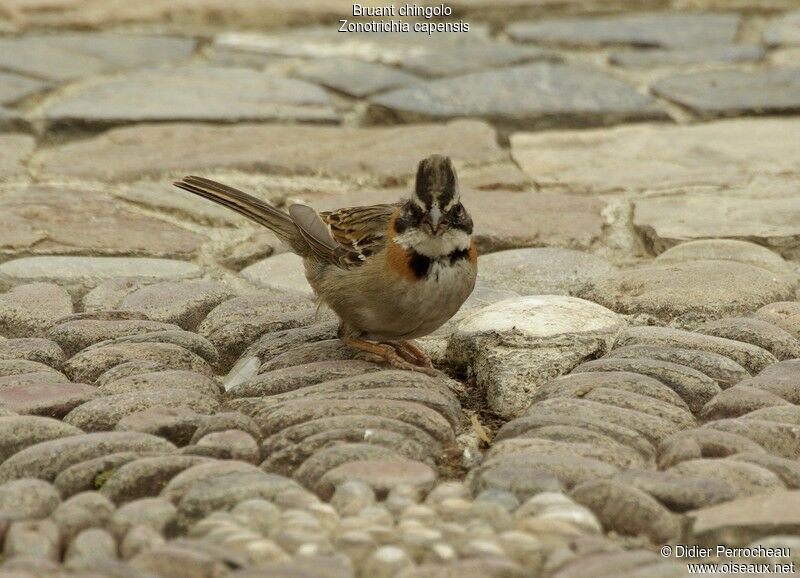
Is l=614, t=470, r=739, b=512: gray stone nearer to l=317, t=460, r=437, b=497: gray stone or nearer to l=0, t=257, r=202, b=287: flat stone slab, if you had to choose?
l=317, t=460, r=437, b=497: gray stone

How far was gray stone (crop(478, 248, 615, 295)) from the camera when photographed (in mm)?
5156

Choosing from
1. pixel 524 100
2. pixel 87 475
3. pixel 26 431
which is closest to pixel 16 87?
pixel 524 100

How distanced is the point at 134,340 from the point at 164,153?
229cm

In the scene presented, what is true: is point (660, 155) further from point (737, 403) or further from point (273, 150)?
point (737, 403)

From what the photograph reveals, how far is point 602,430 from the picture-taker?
357 centimetres

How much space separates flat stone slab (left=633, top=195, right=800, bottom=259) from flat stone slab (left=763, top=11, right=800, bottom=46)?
8.80 feet

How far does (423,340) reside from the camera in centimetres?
485

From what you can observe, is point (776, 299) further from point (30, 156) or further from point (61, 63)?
point (61, 63)

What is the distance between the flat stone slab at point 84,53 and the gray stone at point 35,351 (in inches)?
136

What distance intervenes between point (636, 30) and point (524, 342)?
4716mm

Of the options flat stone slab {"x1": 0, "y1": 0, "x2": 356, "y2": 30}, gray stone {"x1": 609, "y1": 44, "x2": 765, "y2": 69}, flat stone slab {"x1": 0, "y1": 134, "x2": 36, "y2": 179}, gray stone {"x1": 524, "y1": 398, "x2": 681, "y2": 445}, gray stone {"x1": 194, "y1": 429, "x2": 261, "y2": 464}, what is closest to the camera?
gray stone {"x1": 194, "y1": 429, "x2": 261, "y2": 464}

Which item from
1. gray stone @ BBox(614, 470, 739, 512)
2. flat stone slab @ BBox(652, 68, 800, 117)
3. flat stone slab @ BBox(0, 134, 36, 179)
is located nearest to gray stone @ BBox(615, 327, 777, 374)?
gray stone @ BBox(614, 470, 739, 512)

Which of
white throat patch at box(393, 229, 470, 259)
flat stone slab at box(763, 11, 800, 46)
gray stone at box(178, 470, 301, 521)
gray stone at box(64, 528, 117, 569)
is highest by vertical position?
flat stone slab at box(763, 11, 800, 46)

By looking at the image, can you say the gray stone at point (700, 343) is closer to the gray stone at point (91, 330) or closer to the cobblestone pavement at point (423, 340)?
the cobblestone pavement at point (423, 340)
